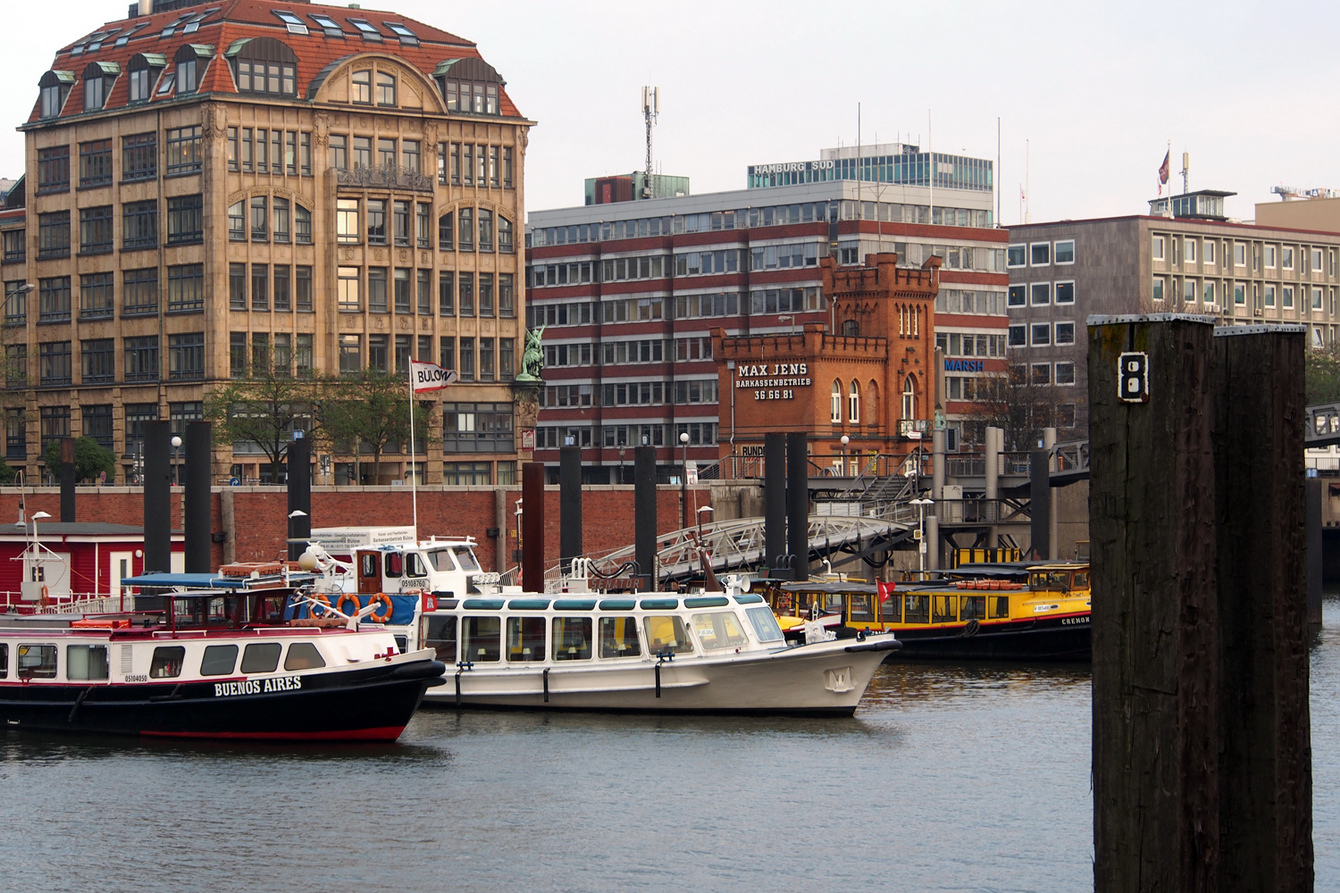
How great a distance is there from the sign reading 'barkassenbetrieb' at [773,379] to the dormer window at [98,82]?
125 feet

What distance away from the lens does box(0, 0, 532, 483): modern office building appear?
95500 mm

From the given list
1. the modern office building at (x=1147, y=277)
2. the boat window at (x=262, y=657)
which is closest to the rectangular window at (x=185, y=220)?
the boat window at (x=262, y=657)

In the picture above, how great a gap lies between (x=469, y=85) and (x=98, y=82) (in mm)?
20371

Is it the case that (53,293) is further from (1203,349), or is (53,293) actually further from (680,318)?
(1203,349)

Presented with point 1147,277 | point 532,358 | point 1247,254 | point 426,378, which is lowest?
point 426,378

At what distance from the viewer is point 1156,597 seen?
37.2 ft

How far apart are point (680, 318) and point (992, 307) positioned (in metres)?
22.2

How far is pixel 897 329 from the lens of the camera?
10744cm

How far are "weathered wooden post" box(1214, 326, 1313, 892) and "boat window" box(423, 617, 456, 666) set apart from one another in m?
34.3

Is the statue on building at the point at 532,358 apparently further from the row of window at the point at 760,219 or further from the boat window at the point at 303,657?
the boat window at the point at 303,657

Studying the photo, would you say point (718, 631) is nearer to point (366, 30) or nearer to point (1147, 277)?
point (366, 30)

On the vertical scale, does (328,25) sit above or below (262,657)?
above

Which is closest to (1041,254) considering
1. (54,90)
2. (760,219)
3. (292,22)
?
(760,219)

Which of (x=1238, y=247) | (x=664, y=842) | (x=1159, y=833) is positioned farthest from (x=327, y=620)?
(x=1238, y=247)
